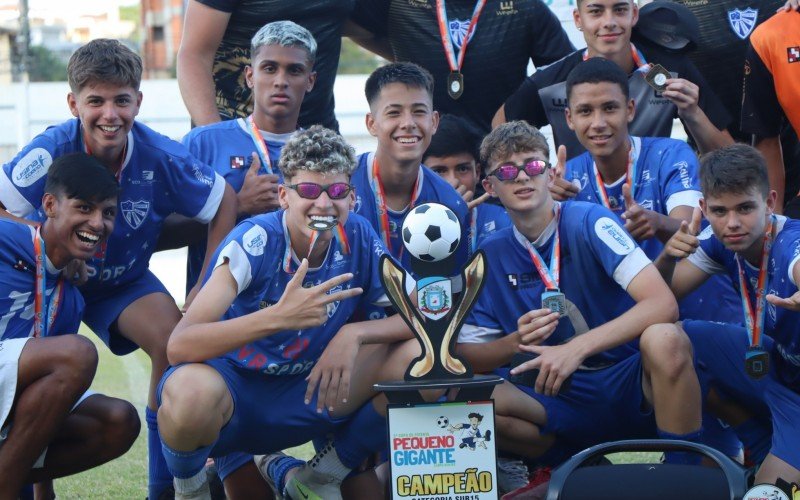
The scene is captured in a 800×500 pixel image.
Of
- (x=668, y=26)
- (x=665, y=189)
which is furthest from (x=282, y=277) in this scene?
(x=668, y=26)

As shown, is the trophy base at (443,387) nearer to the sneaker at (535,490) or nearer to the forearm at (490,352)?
the sneaker at (535,490)

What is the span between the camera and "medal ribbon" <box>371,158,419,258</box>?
16.8ft

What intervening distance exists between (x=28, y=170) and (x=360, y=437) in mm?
1798

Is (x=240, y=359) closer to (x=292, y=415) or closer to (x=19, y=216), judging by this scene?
(x=292, y=415)

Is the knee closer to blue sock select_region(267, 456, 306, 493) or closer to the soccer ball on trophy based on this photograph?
the soccer ball on trophy

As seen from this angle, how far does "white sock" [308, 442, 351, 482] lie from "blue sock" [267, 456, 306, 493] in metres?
0.16

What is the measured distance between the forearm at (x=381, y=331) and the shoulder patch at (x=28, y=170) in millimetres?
1495

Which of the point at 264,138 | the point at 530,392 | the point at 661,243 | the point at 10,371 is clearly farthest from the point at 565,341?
the point at 10,371

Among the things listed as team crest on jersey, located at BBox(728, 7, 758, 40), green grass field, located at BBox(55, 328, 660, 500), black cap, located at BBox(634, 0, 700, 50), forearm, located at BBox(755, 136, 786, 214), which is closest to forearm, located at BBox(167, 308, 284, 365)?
green grass field, located at BBox(55, 328, 660, 500)

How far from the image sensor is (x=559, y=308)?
456cm

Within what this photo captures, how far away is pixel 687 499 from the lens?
3828 mm

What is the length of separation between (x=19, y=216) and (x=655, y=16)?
3.17 meters

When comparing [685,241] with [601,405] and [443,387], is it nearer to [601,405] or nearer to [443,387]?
[601,405]

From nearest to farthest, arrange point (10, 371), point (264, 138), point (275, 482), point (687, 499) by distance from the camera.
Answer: point (687, 499) < point (10, 371) < point (275, 482) < point (264, 138)
